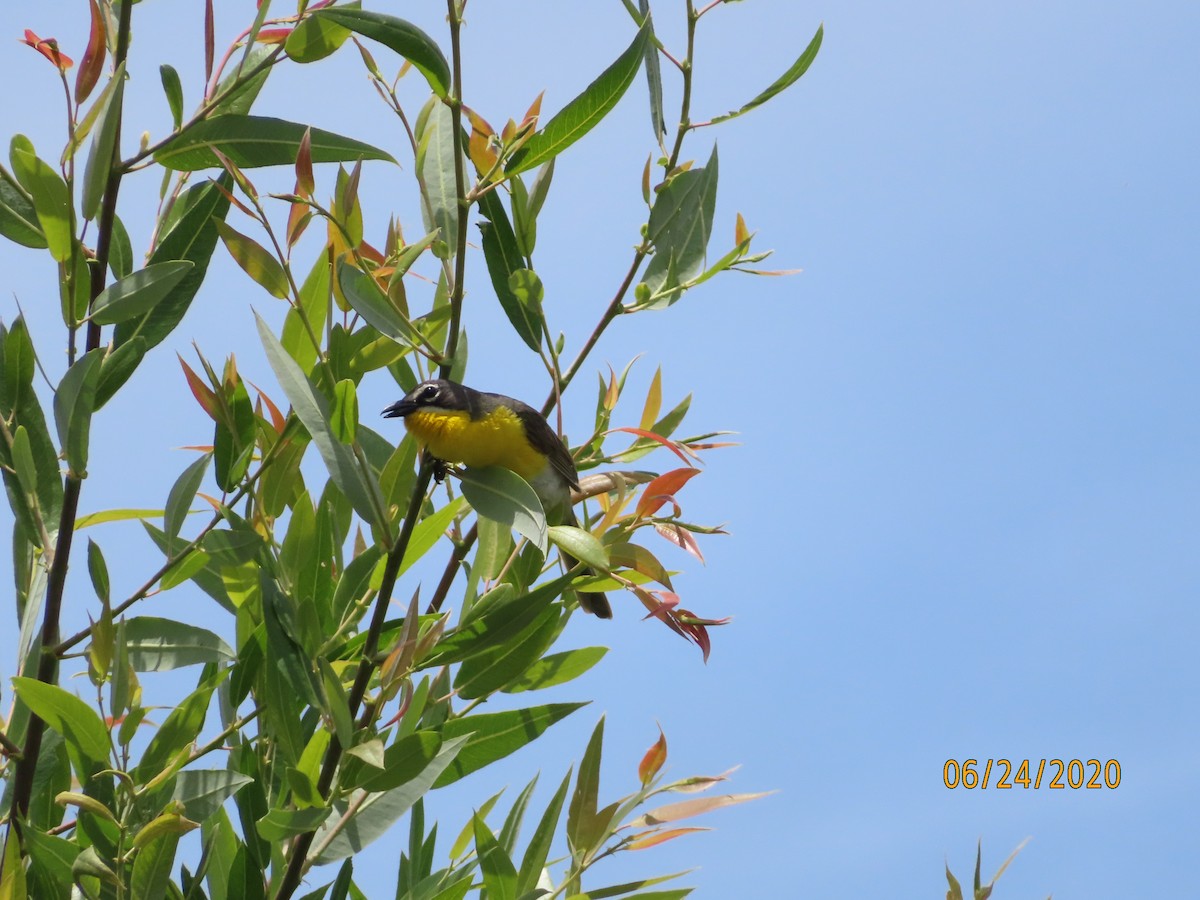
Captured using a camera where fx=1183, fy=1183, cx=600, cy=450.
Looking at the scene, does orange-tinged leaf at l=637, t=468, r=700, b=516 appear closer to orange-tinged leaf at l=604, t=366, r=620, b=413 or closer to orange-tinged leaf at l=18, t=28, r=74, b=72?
orange-tinged leaf at l=604, t=366, r=620, b=413

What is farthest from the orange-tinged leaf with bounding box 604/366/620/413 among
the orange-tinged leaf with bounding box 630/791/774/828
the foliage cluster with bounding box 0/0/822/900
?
the orange-tinged leaf with bounding box 630/791/774/828

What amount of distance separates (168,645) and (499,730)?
0.68m

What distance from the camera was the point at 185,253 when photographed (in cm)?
243

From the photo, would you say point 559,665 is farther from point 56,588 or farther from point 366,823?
point 56,588

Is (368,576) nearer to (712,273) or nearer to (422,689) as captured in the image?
(422,689)

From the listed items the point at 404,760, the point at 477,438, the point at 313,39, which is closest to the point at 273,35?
the point at 313,39

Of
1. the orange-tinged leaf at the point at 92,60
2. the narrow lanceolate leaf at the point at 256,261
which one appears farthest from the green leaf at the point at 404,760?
the orange-tinged leaf at the point at 92,60

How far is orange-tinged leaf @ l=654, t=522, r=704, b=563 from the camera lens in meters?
2.26

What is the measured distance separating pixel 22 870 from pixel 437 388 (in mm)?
1267

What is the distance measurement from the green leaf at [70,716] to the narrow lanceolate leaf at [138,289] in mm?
659

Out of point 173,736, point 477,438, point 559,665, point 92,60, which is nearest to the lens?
point 173,736

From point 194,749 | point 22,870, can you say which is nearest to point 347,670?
point 194,749

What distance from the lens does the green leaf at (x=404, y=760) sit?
1.92 metres

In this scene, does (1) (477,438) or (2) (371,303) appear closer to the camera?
(2) (371,303)
